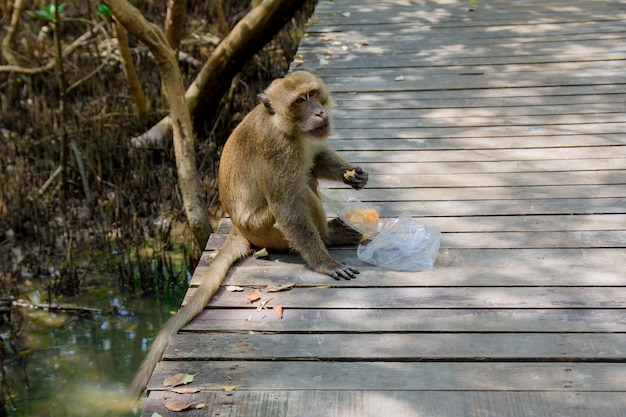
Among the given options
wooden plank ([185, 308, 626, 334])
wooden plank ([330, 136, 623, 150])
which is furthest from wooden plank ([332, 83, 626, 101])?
wooden plank ([185, 308, 626, 334])

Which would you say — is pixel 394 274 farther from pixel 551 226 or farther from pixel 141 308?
pixel 141 308

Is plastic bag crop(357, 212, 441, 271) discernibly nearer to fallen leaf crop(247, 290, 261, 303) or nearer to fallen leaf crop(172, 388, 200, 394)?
fallen leaf crop(247, 290, 261, 303)

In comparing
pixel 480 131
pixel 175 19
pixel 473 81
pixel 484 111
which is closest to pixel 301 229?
pixel 480 131

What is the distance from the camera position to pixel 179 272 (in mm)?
6359

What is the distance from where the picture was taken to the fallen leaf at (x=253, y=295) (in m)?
3.64

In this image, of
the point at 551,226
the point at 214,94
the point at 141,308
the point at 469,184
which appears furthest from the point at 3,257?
the point at 551,226

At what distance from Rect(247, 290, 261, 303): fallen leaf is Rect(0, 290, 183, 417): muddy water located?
1632mm

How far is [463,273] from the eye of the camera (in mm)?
3744

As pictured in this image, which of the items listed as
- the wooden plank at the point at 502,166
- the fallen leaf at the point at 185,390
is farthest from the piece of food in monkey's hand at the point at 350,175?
the fallen leaf at the point at 185,390

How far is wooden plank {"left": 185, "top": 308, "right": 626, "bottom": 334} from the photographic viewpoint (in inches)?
129

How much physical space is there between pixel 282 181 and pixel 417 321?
0.97 meters

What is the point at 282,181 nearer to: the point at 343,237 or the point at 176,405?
the point at 343,237

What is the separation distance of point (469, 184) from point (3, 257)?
13.4 ft

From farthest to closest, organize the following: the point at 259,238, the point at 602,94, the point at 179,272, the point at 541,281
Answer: the point at 179,272 < the point at 602,94 < the point at 259,238 < the point at 541,281
